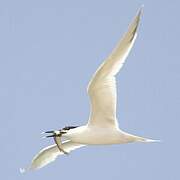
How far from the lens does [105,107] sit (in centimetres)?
1858

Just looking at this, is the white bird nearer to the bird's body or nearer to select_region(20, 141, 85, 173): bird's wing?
the bird's body

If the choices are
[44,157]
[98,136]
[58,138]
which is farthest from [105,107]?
[44,157]

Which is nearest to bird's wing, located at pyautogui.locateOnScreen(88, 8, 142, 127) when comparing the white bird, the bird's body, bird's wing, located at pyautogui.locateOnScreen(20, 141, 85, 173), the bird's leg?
the white bird

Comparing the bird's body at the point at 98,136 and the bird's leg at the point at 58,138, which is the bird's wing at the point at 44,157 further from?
the bird's body at the point at 98,136

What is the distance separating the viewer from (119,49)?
1705cm

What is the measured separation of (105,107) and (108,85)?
2.78ft

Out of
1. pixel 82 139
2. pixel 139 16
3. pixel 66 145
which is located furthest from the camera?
pixel 66 145

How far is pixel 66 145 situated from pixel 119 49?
16.9ft

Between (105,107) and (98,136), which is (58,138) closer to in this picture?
(98,136)

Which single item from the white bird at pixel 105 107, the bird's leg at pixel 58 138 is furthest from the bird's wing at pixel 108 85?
the bird's leg at pixel 58 138

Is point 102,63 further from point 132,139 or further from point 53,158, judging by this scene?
point 53,158

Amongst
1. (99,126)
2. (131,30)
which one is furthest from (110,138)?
(131,30)

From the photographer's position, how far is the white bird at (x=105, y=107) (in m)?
17.0

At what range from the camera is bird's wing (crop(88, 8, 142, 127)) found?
16922mm
